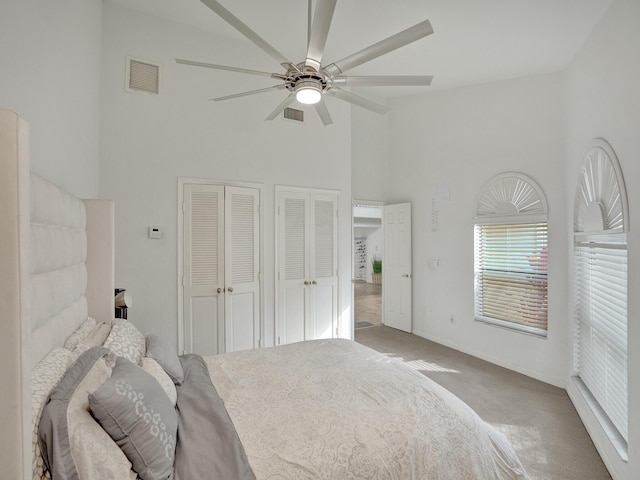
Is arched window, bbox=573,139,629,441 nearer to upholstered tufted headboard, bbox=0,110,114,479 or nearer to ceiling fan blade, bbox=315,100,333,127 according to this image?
ceiling fan blade, bbox=315,100,333,127

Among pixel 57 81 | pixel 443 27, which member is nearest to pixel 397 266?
pixel 443 27

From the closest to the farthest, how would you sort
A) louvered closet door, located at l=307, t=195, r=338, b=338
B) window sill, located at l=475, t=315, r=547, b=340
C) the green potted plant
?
window sill, located at l=475, t=315, r=547, b=340 < louvered closet door, located at l=307, t=195, r=338, b=338 < the green potted plant

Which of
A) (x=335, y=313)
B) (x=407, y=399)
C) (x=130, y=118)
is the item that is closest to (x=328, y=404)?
(x=407, y=399)

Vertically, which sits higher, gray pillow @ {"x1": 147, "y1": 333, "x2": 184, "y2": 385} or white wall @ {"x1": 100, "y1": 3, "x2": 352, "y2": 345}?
white wall @ {"x1": 100, "y1": 3, "x2": 352, "y2": 345}

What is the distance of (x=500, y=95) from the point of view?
157 inches

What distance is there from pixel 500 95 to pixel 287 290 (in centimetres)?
351

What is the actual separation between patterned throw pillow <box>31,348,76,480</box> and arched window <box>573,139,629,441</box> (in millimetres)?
3019

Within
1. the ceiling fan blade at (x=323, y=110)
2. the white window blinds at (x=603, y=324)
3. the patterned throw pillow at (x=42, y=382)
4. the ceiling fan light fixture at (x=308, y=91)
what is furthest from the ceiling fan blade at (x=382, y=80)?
A: the patterned throw pillow at (x=42, y=382)

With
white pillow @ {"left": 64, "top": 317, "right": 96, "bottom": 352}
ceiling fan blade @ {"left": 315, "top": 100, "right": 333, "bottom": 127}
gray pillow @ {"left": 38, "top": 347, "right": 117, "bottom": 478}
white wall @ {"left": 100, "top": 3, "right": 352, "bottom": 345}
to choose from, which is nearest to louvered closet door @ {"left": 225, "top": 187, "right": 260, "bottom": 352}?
white wall @ {"left": 100, "top": 3, "right": 352, "bottom": 345}

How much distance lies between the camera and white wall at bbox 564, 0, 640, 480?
1935 millimetres

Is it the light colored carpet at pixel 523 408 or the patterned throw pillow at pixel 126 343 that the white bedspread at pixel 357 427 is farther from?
the light colored carpet at pixel 523 408

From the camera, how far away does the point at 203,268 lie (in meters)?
3.44

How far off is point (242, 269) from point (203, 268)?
41 centimetres

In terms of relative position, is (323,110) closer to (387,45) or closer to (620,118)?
(387,45)
